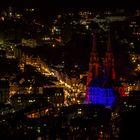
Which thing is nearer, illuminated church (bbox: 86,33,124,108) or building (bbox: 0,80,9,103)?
illuminated church (bbox: 86,33,124,108)

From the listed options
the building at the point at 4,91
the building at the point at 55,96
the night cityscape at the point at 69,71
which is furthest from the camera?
the building at the point at 4,91

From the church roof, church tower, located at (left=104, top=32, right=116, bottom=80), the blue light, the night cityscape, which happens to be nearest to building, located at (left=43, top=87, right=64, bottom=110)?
the night cityscape

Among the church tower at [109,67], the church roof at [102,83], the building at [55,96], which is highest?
the church tower at [109,67]

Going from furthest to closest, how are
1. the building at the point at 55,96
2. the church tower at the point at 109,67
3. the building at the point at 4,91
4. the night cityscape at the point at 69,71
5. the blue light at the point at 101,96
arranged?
the building at the point at 4,91 < the building at the point at 55,96 < the church tower at the point at 109,67 < the blue light at the point at 101,96 < the night cityscape at the point at 69,71

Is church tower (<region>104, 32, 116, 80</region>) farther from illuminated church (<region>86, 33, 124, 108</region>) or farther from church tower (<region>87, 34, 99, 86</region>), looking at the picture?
church tower (<region>87, 34, 99, 86</region>)

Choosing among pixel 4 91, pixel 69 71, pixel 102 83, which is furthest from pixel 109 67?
pixel 69 71

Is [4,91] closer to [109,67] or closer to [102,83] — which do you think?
[102,83]

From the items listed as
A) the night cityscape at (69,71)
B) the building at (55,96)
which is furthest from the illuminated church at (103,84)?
the building at (55,96)

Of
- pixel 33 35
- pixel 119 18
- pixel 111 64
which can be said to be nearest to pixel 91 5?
pixel 119 18

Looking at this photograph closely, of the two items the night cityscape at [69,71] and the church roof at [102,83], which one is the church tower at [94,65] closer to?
the night cityscape at [69,71]

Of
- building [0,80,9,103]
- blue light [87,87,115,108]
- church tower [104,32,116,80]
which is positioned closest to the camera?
blue light [87,87,115,108]
